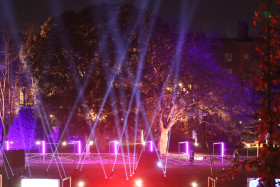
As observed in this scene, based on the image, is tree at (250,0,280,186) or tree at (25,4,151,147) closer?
tree at (250,0,280,186)

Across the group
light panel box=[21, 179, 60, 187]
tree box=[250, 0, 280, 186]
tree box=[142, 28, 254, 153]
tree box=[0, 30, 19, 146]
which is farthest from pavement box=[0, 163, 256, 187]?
tree box=[0, 30, 19, 146]

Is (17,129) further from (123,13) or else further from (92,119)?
(123,13)

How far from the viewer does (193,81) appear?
27172mm

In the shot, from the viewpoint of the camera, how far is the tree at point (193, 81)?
2625cm

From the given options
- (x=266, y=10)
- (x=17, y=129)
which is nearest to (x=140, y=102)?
(x=17, y=129)

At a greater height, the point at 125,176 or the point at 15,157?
the point at 15,157

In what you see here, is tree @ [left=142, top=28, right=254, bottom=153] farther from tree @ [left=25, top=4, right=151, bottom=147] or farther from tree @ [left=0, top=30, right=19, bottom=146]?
tree @ [left=0, top=30, right=19, bottom=146]

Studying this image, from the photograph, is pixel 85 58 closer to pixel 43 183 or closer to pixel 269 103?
pixel 43 183

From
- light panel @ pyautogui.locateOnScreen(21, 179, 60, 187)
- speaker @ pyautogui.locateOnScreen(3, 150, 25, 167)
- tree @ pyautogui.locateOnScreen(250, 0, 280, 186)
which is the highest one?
tree @ pyautogui.locateOnScreen(250, 0, 280, 186)

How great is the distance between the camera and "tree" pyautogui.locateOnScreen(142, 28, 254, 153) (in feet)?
86.1

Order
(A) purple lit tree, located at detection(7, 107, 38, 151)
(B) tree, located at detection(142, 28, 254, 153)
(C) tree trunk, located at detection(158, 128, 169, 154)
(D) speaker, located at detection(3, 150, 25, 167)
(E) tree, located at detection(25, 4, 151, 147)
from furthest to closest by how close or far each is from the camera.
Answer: (A) purple lit tree, located at detection(7, 107, 38, 151)
(C) tree trunk, located at detection(158, 128, 169, 154)
(E) tree, located at detection(25, 4, 151, 147)
(B) tree, located at detection(142, 28, 254, 153)
(D) speaker, located at detection(3, 150, 25, 167)

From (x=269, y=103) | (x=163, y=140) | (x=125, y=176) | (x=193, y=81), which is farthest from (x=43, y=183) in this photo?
(x=163, y=140)

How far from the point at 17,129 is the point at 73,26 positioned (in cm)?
1510

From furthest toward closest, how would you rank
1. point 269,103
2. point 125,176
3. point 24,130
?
point 24,130, point 125,176, point 269,103
